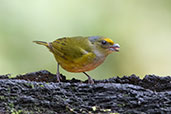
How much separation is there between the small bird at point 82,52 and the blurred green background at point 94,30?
2.23m

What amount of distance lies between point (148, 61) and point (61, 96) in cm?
451

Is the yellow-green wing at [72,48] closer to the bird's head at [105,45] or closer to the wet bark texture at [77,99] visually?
A: the bird's head at [105,45]

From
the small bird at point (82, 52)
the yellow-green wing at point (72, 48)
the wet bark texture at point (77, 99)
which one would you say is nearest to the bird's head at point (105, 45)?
the small bird at point (82, 52)

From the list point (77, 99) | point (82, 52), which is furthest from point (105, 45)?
point (77, 99)

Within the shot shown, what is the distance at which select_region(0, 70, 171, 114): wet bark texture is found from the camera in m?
2.50

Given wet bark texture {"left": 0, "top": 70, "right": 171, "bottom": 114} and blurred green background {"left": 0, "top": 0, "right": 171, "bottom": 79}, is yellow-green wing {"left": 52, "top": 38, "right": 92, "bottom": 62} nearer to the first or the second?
wet bark texture {"left": 0, "top": 70, "right": 171, "bottom": 114}

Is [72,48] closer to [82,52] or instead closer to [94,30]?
[82,52]

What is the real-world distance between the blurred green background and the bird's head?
7.50ft

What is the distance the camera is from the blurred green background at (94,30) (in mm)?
6176

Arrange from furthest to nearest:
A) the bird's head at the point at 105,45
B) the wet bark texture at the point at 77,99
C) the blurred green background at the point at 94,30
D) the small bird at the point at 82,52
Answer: the blurred green background at the point at 94,30 → the bird's head at the point at 105,45 → the small bird at the point at 82,52 → the wet bark texture at the point at 77,99

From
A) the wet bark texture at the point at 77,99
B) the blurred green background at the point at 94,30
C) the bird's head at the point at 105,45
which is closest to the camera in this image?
the wet bark texture at the point at 77,99

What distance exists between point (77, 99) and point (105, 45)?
1412 millimetres

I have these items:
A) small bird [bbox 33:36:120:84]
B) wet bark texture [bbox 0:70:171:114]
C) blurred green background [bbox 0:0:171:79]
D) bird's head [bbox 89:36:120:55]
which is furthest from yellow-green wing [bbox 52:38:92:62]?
blurred green background [bbox 0:0:171:79]

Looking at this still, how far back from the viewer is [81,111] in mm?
2494
